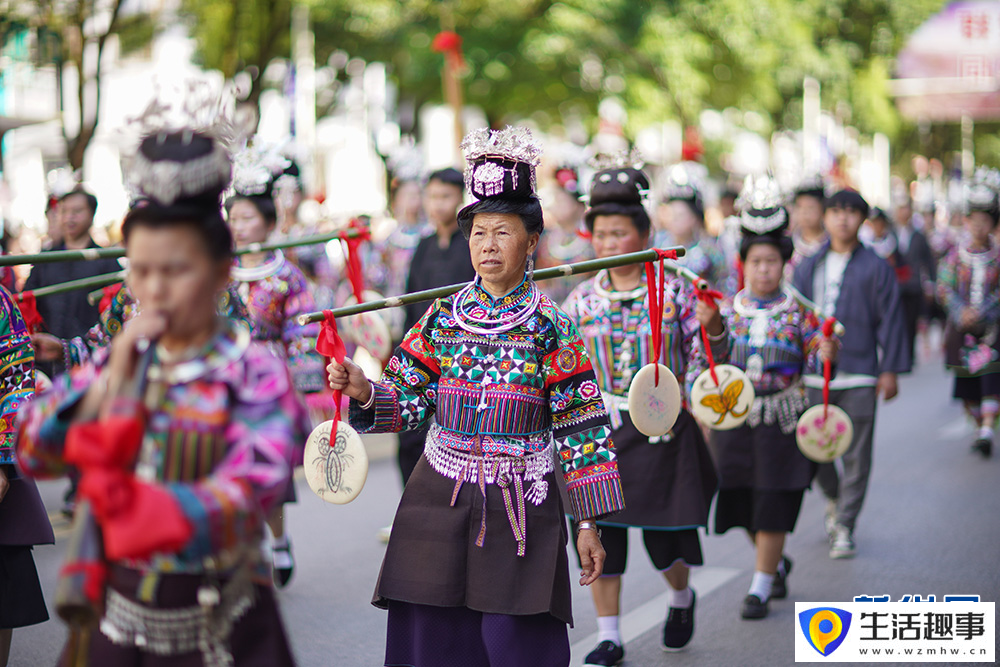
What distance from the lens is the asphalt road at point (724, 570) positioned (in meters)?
5.59

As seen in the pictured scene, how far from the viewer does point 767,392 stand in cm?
619

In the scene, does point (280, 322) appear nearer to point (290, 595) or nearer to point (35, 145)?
point (290, 595)

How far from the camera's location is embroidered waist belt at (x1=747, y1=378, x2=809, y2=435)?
6164 millimetres

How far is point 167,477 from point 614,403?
9.62 ft

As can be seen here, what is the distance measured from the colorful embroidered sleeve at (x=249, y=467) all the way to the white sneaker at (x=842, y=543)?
5141 mm

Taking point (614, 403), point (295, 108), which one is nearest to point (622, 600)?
point (614, 403)

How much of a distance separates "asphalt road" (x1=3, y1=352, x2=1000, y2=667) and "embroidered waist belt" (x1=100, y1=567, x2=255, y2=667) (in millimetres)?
2690

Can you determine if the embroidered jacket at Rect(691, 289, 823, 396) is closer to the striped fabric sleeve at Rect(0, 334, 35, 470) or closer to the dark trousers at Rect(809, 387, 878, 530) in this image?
the dark trousers at Rect(809, 387, 878, 530)

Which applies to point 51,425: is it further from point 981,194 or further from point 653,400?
point 981,194

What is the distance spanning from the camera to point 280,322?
251 inches

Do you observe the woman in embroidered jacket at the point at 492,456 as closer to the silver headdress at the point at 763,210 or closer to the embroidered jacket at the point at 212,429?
the embroidered jacket at the point at 212,429

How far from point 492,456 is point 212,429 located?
1418 millimetres

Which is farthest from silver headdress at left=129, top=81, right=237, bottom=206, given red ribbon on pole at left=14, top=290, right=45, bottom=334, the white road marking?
the white road marking

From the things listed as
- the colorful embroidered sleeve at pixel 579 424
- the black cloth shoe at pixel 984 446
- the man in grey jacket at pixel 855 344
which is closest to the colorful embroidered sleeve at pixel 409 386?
the colorful embroidered sleeve at pixel 579 424
